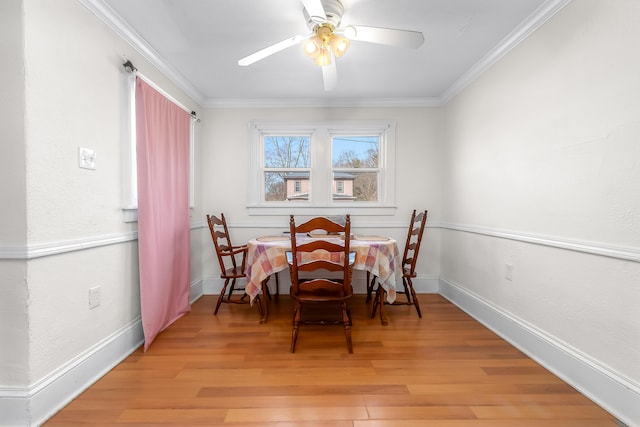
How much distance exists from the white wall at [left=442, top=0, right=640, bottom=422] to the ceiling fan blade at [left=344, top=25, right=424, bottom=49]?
0.93 metres

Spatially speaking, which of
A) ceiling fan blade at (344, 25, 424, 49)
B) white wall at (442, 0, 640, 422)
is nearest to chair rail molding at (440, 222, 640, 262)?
white wall at (442, 0, 640, 422)

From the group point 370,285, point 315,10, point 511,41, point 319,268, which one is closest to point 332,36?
point 315,10

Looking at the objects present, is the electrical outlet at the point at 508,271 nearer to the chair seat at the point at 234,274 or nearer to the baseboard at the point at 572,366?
the baseboard at the point at 572,366

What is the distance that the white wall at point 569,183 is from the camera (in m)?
1.45

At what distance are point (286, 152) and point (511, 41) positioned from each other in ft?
7.93

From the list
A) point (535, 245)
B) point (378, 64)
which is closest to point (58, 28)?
point (378, 64)

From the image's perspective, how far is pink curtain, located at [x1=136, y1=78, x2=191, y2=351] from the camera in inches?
84.7

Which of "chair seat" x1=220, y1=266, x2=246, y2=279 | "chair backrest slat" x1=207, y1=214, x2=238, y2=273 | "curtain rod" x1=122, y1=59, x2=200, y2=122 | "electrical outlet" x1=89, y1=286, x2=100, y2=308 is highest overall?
"curtain rod" x1=122, y1=59, x2=200, y2=122

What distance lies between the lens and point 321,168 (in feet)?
11.8

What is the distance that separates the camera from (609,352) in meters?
1.53

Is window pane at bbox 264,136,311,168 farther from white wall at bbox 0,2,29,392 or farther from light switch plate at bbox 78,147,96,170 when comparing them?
white wall at bbox 0,2,29,392

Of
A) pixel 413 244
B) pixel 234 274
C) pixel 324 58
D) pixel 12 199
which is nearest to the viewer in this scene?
pixel 12 199

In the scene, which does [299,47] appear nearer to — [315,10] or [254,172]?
[315,10]

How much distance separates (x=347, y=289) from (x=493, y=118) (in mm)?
1938
